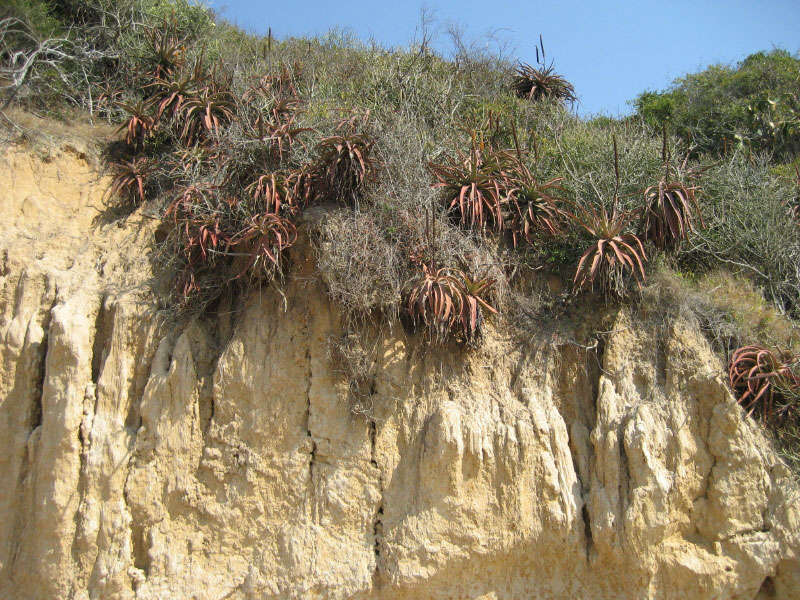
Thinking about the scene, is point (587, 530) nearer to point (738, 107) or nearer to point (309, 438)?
point (309, 438)

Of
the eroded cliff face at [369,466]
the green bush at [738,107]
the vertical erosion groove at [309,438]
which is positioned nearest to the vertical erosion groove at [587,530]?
the eroded cliff face at [369,466]

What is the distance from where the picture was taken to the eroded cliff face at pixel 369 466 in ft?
21.5

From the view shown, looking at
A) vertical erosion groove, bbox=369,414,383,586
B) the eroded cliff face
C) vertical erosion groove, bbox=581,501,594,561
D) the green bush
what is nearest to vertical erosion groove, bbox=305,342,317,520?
the eroded cliff face

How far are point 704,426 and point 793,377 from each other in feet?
3.54

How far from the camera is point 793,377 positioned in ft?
22.6

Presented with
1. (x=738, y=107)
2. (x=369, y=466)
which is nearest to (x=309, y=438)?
(x=369, y=466)

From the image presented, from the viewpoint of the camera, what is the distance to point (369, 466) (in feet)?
22.4

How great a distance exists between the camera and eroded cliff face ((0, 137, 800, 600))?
656cm

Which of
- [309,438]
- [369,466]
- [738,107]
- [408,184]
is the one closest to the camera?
[369,466]

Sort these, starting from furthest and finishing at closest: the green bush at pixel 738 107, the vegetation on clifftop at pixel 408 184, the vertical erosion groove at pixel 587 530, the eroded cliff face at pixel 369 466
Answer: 1. the green bush at pixel 738 107
2. the vegetation on clifftop at pixel 408 184
3. the vertical erosion groove at pixel 587 530
4. the eroded cliff face at pixel 369 466

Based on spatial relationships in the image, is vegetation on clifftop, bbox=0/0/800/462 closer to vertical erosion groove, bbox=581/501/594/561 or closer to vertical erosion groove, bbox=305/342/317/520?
vertical erosion groove, bbox=305/342/317/520

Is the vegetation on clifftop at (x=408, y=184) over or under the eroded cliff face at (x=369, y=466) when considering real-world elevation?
over

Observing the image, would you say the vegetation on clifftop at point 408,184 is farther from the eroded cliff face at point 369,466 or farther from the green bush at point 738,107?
the eroded cliff face at point 369,466

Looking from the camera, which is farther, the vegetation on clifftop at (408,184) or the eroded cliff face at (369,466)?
the vegetation on clifftop at (408,184)
